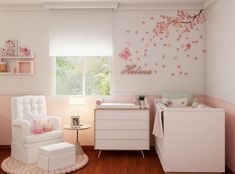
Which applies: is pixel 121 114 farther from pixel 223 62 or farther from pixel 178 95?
pixel 223 62

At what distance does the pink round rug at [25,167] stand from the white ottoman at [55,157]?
0.06 m

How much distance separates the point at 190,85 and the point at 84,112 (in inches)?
79.3

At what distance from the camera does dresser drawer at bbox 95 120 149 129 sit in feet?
13.3

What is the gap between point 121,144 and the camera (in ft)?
13.3

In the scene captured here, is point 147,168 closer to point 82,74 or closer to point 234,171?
point 234,171

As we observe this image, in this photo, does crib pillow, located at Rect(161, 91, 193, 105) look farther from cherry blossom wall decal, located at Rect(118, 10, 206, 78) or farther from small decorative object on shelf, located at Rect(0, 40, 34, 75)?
small decorative object on shelf, located at Rect(0, 40, 34, 75)

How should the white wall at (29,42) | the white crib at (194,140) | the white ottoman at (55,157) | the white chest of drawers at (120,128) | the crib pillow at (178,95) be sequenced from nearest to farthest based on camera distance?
the white crib at (194,140)
the white ottoman at (55,157)
the white chest of drawers at (120,128)
the crib pillow at (178,95)
the white wall at (29,42)

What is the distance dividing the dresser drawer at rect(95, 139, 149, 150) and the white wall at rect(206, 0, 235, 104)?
1414 millimetres

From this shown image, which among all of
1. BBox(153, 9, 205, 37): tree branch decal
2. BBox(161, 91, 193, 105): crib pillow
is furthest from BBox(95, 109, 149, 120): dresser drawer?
BBox(153, 9, 205, 37): tree branch decal

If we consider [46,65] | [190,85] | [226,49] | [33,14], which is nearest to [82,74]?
[46,65]

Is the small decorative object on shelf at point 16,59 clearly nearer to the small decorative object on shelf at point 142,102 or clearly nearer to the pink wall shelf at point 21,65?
the pink wall shelf at point 21,65

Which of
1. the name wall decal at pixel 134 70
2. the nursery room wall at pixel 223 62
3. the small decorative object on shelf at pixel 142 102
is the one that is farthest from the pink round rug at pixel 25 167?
the nursery room wall at pixel 223 62

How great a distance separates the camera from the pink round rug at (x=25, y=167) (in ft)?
11.1

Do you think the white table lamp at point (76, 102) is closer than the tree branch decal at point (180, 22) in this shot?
Yes
